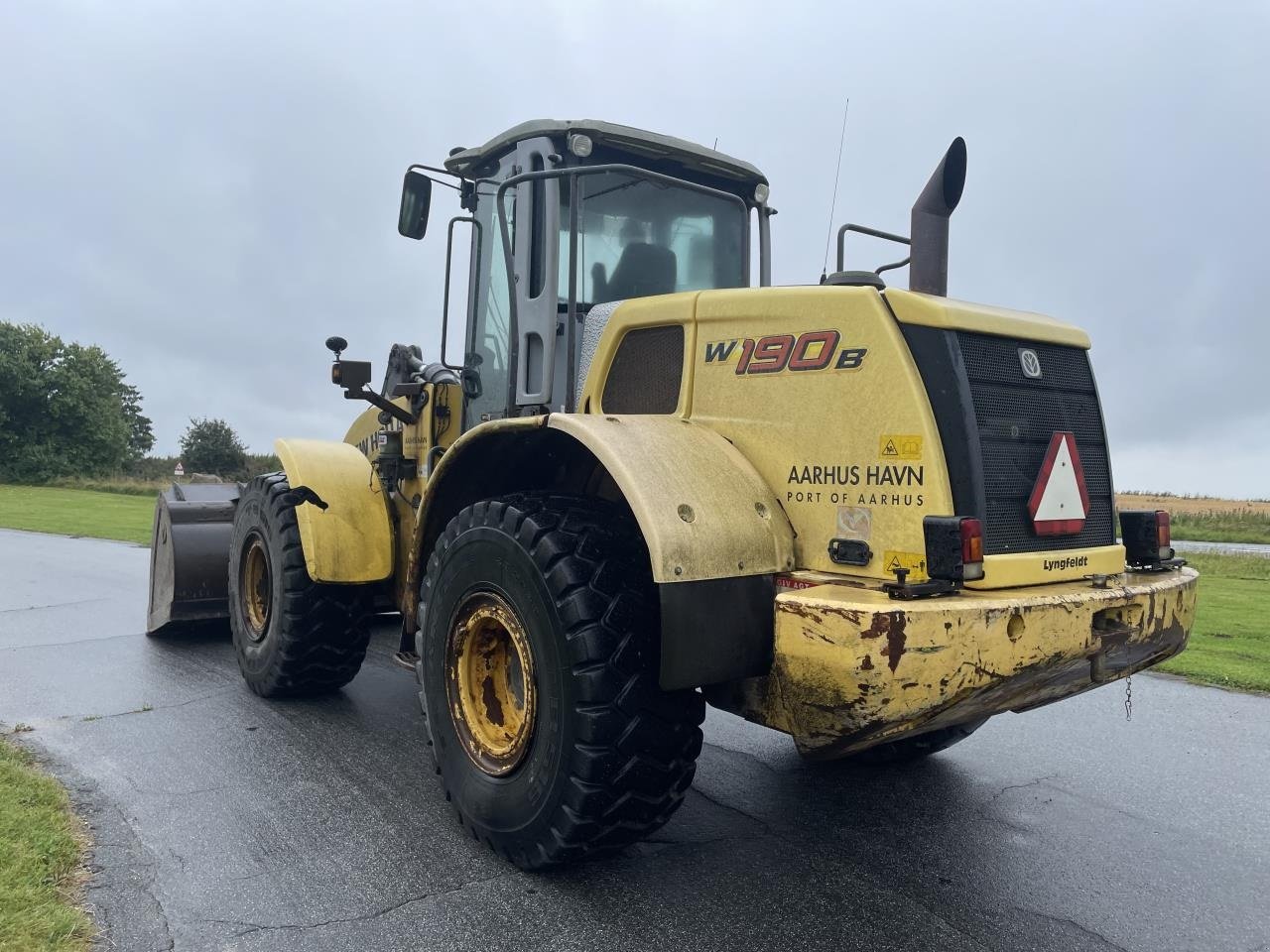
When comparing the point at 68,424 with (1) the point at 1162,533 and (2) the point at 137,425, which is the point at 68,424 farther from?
(1) the point at 1162,533

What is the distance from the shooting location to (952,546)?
2.94m

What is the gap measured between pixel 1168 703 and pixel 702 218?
4.28m

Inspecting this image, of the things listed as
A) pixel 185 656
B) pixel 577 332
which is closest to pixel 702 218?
pixel 577 332

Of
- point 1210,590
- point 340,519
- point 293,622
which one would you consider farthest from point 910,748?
point 1210,590

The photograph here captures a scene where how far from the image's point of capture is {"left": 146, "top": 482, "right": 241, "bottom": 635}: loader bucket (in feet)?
23.5

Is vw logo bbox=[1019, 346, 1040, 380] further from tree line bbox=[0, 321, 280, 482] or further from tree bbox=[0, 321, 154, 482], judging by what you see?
tree bbox=[0, 321, 154, 482]

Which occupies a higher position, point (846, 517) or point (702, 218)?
point (702, 218)

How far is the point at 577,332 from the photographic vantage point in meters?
4.39

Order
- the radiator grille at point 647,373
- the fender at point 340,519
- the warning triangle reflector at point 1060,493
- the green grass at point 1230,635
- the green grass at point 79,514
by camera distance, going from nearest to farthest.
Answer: the warning triangle reflector at point 1060,493 → the radiator grille at point 647,373 → the fender at point 340,519 → the green grass at point 1230,635 → the green grass at point 79,514

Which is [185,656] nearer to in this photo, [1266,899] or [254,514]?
[254,514]

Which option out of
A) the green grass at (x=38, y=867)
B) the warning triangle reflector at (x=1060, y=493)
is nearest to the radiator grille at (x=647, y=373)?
the warning triangle reflector at (x=1060, y=493)

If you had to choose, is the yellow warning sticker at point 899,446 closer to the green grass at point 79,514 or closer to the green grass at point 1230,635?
the green grass at point 1230,635

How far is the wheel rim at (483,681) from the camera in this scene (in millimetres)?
3691

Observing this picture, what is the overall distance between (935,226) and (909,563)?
144 centimetres
